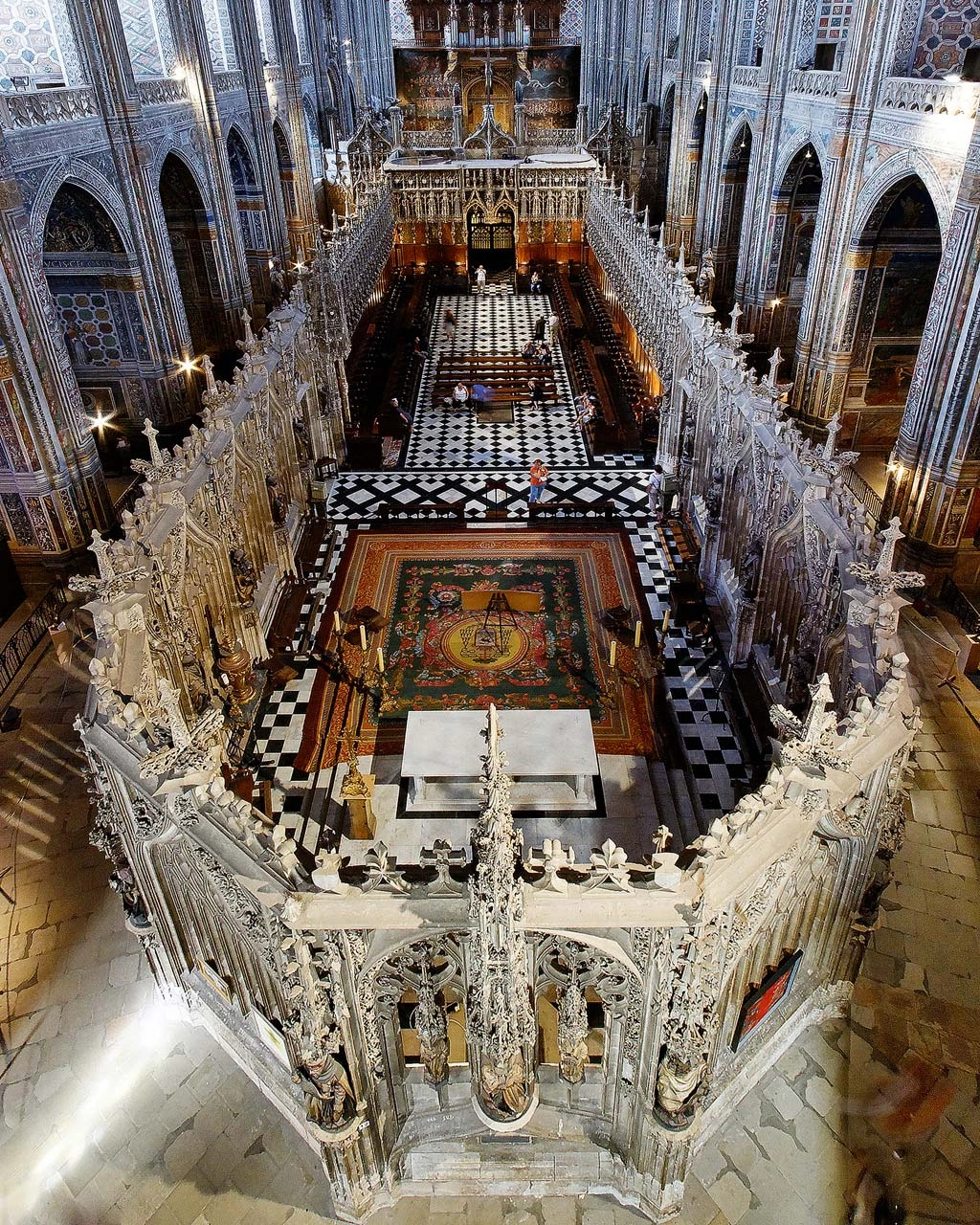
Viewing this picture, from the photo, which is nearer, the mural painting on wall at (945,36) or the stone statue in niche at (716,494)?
the stone statue in niche at (716,494)

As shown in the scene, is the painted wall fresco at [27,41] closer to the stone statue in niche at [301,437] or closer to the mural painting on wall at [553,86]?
the stone statue in niche at [301,437]

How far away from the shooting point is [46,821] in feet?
29.7

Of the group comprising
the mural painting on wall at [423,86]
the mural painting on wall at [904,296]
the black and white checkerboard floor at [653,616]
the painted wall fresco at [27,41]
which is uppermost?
the painted wall fresco at [27,41]

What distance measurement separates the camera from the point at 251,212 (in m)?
24.9

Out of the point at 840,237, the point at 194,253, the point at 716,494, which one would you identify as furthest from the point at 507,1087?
the point at 194,253

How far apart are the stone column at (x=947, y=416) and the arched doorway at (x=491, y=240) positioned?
69.1 feet

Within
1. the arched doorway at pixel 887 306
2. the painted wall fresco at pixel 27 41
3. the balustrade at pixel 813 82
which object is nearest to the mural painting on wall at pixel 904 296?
the arched doorway at pixel 887 306

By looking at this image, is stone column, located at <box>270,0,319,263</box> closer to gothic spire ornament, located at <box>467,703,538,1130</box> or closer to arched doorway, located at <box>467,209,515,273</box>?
arched doorway, located at <box>467,209,515,273</box>

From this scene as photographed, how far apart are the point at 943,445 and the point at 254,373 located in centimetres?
1022

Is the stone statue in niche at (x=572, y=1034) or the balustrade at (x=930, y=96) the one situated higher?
the balustrade at (x=930, y=96)

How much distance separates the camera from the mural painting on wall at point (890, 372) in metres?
17.4

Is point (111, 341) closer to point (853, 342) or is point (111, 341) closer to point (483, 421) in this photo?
point (483, 421)

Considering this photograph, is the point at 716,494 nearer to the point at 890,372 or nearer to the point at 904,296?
the point at 890,372

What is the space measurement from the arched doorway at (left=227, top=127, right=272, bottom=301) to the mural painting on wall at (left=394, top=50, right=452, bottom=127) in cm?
2104
